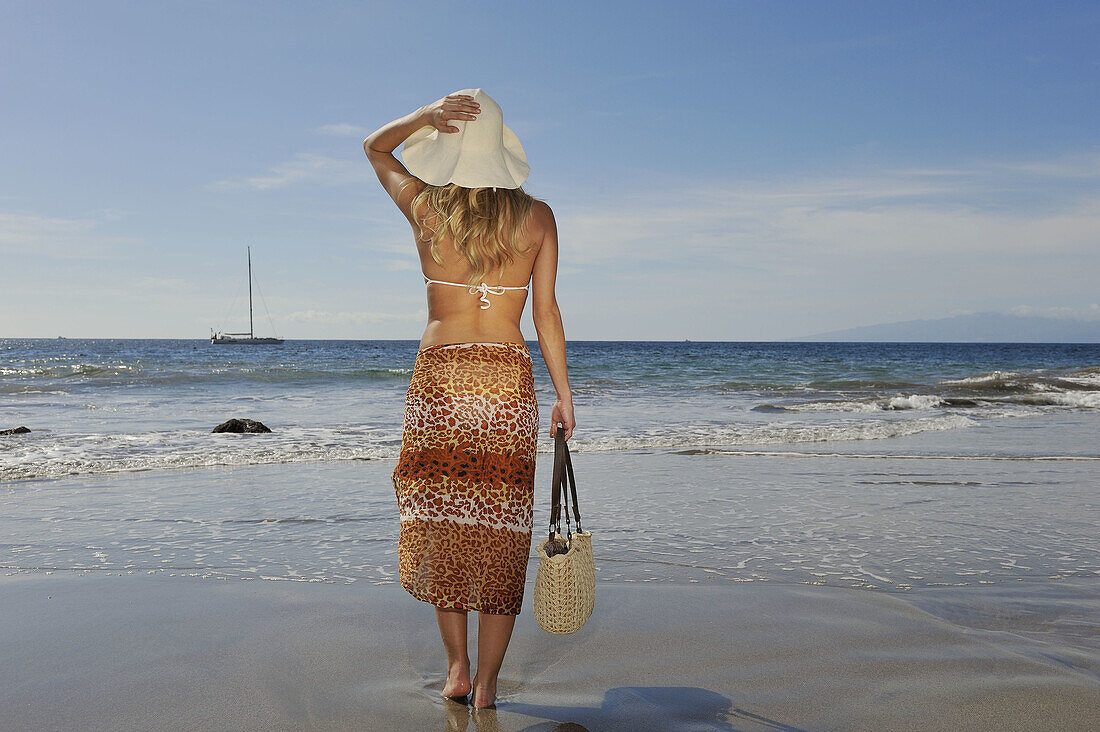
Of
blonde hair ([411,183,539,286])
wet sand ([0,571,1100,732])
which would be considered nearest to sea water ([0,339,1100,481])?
wet sand ([0,571,1100,732])

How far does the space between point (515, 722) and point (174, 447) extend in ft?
27.0

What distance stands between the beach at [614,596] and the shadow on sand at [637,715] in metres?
0.01

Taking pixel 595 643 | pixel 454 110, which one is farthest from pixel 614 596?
pixel 454 110

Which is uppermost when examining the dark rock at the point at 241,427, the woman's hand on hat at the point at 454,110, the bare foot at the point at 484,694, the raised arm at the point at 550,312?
the woman's hand on hat at the point at 454,110

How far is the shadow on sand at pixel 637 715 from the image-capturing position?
2533 millimetres

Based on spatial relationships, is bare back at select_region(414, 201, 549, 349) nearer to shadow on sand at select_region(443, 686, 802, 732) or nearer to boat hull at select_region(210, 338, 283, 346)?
shadow on sand at select_region(443, 686, 802, 732)

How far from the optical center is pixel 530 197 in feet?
8.79

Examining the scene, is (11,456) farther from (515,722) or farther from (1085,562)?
(1085,562)

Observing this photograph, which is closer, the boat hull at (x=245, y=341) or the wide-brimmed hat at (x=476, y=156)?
the wide-brimmed hat at (x=476, y=156)

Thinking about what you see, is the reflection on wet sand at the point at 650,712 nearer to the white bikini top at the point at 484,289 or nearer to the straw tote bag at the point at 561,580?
the straw tote bag at the point at 561,580

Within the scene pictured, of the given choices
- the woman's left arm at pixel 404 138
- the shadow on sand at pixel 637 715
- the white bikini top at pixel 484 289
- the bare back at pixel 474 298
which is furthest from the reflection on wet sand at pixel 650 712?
the woman's left arm at pixel 404 138

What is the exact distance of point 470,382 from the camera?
260 cm

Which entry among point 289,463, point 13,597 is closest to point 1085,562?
point 13,597

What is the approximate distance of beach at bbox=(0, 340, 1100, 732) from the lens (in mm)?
2686
